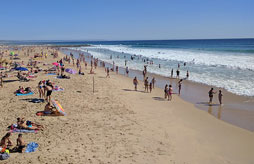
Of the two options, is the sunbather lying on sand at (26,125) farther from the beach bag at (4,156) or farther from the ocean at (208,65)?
the ocean at (208,65)

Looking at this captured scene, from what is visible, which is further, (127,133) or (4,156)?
(127,133)

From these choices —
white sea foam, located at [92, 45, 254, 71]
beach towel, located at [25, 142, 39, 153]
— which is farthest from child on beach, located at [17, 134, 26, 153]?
white sea foam, located at [92, 45, 254, 71]

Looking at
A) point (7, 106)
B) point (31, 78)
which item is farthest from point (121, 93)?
point (31, 78)

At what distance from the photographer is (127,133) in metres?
8.58

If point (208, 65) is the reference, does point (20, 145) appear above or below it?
below

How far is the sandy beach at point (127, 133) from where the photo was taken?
22.6 ft

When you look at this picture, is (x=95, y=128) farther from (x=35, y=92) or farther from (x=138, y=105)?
(x=35, y=92)

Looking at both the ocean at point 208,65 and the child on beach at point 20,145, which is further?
the ocean at point 208,65

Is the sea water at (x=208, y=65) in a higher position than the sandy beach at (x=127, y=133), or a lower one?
higher

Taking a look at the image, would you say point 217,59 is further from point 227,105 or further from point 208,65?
point 227,105

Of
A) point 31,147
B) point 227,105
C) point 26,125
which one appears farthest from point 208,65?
point 31,147

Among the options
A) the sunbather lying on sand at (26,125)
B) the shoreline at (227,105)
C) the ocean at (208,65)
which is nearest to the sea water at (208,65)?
the ocean at (208,65)

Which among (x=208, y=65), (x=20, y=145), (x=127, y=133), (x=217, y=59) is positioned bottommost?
(x=127, y=133)

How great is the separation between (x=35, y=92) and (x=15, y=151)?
25.3 feet
